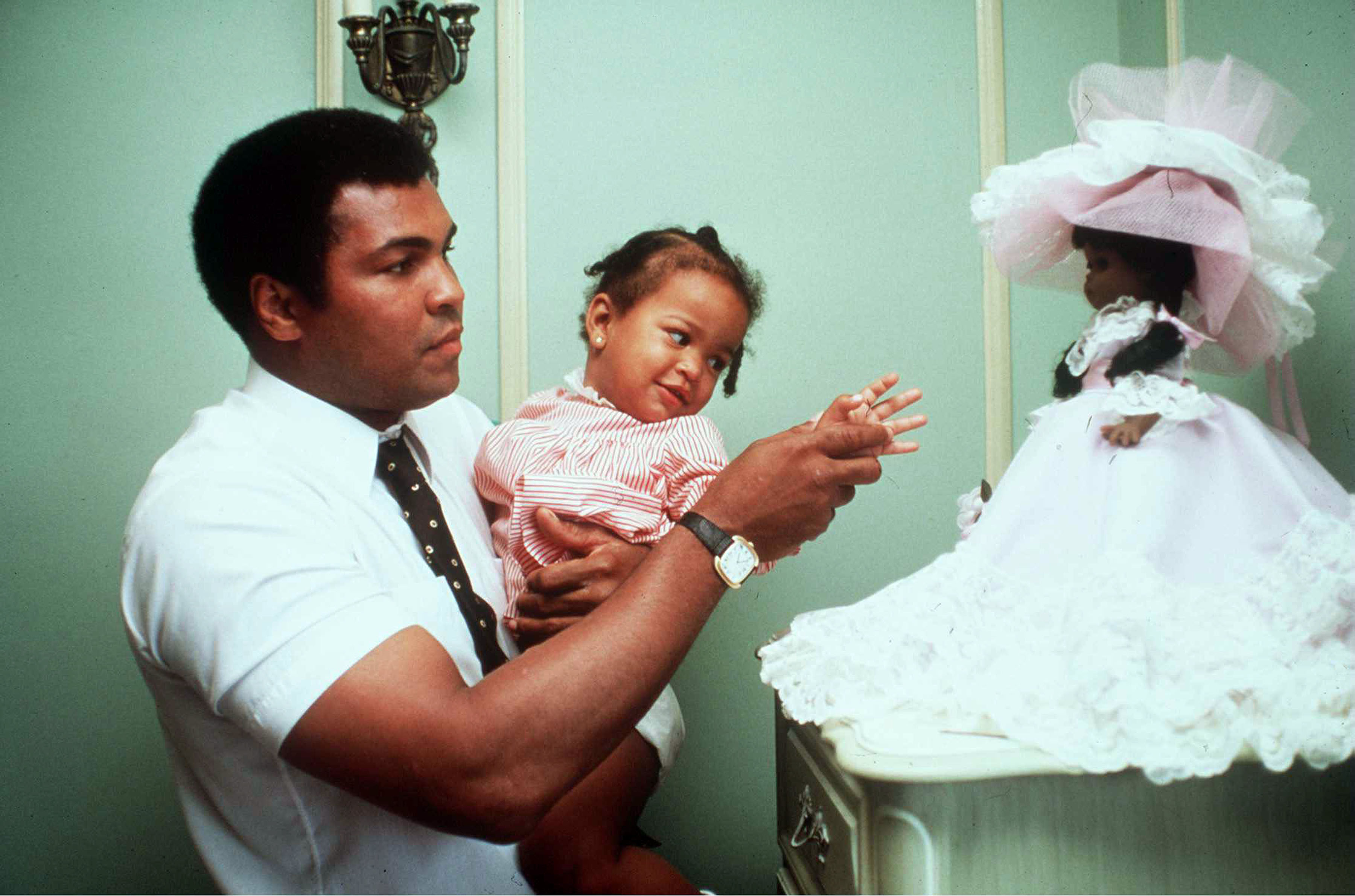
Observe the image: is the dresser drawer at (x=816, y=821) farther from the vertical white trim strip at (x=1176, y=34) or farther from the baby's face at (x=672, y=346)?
the vertical white trim strip at (x=1176, y=34)

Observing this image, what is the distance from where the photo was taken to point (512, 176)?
5.70ft

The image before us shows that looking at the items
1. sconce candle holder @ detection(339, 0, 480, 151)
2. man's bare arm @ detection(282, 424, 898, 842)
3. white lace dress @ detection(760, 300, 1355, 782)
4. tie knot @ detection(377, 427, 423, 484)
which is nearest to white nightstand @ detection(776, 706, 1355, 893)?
white lace dress @ detection(760, 300, 1355, 782)

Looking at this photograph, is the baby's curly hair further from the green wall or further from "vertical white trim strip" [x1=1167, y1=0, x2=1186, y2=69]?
"vertical white trim strip" [x1=1167, y1=0, x2=1186, y2=69]

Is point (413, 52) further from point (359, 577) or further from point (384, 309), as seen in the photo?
point (359, 577)

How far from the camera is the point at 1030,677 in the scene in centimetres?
84

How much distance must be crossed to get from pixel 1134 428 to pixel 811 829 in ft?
1.96

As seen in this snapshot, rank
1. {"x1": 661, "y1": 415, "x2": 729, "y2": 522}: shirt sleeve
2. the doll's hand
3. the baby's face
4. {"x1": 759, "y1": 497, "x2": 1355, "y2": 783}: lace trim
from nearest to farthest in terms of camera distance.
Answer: {"x1": 759, "y1": 497, "x2": 1355, "y2": 783}: lace trim, the doll's hand, {"x1": 661, "y1": 415, "x2": 729, "y2": 522}: shirt sleeve, the baby's face

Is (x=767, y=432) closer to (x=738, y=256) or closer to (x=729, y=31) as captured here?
(x=738, y=256)

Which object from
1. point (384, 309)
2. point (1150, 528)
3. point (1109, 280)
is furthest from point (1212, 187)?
point (384, 309)

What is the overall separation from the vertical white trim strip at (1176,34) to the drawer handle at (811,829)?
3.47ft

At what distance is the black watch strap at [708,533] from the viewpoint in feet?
3.42

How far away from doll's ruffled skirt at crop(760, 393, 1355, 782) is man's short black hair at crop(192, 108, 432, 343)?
75cm

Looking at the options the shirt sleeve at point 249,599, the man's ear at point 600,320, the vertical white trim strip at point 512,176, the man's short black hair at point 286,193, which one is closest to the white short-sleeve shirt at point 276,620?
the shirt sleeve at point 249,599

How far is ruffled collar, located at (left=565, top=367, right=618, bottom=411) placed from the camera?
4.81ft
